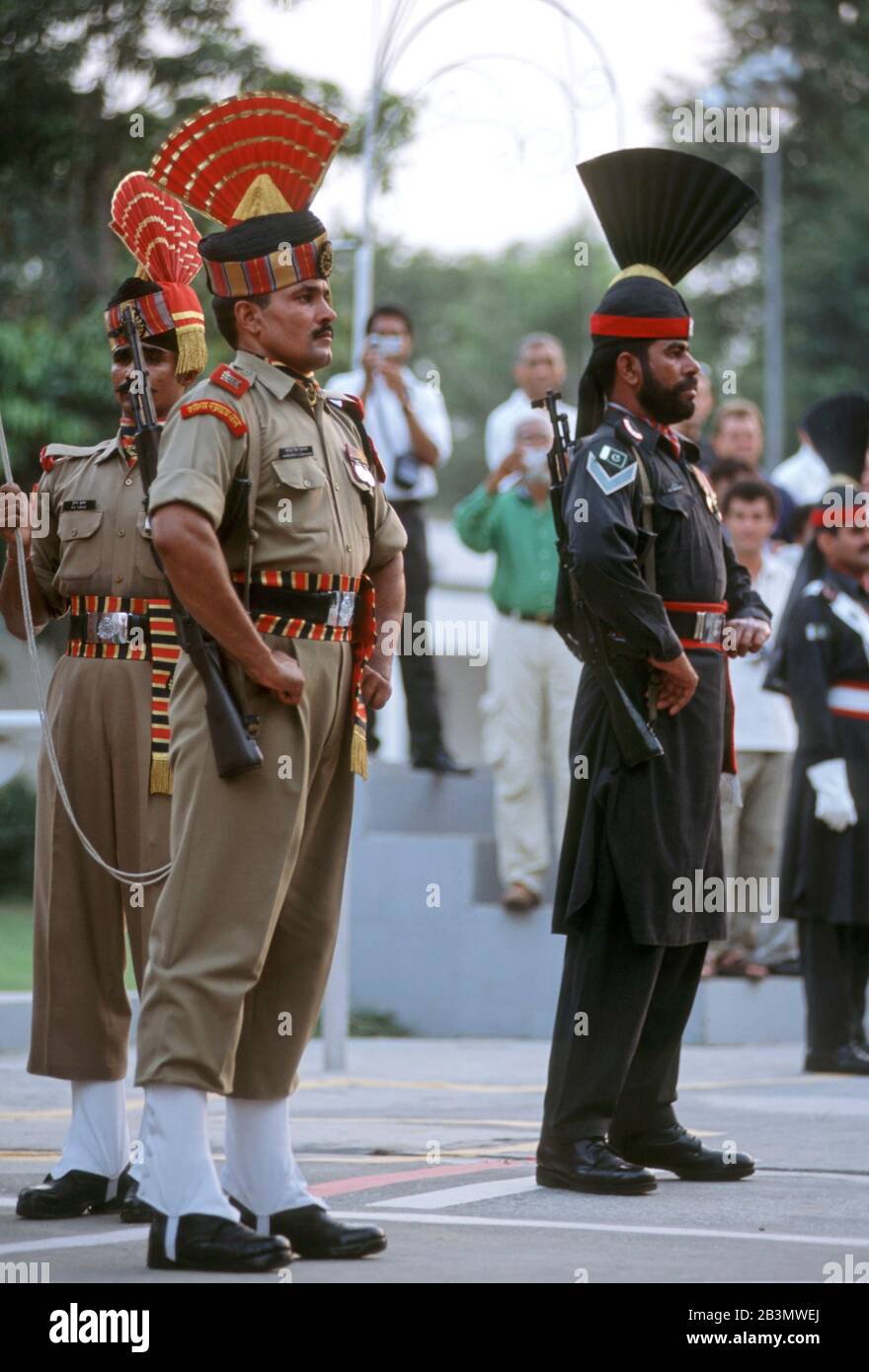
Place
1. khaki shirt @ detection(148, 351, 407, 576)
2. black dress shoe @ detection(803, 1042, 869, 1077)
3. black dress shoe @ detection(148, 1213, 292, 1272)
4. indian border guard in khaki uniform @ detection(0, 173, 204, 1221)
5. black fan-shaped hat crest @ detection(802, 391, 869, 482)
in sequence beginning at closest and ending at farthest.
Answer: black dress shoe @ detection(148, 1213, 292, 1272), khaki shirt @ detection(148, 351, 407, 576), indian border guard in khaki uniform @ detection(0, 173, 204, 1221), black dress shoe @ detection(803, 1042, 869, 1077), black fan-shaped hat crest @ detection(802, 391, 869, 482)

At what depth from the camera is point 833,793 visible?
9.24 m

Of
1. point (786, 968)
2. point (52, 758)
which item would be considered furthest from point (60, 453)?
point (786, 968)

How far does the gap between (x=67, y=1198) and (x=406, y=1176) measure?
99cm

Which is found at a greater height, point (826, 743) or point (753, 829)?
point (826, 743)

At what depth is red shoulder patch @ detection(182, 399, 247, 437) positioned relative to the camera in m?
4.88

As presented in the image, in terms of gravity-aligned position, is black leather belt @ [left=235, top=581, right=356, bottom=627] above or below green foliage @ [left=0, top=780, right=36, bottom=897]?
above

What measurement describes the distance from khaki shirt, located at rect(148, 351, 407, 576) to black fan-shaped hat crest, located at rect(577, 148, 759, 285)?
159cm

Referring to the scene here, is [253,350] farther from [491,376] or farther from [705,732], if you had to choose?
[491,376]

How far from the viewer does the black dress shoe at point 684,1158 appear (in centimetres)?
617

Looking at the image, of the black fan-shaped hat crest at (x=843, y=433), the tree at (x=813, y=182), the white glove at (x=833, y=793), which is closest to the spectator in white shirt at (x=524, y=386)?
the black fan-shaped hat crest at (x=843, y=433)

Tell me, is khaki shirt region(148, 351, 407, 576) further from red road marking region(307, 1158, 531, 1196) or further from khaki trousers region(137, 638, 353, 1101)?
red road marking region(307, 1158, 531, 1196)

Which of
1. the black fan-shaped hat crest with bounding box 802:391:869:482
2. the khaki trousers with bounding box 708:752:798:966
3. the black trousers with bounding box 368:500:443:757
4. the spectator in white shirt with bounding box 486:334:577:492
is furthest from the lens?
the black trousers with bounding box 368:500:443:757

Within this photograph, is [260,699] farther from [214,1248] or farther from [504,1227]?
[504,1227]

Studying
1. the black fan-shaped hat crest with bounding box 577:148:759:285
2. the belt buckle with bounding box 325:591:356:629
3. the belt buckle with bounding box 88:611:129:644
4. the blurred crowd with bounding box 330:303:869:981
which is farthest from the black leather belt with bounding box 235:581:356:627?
the blurred crowd with bounding box 330:303:869:981
